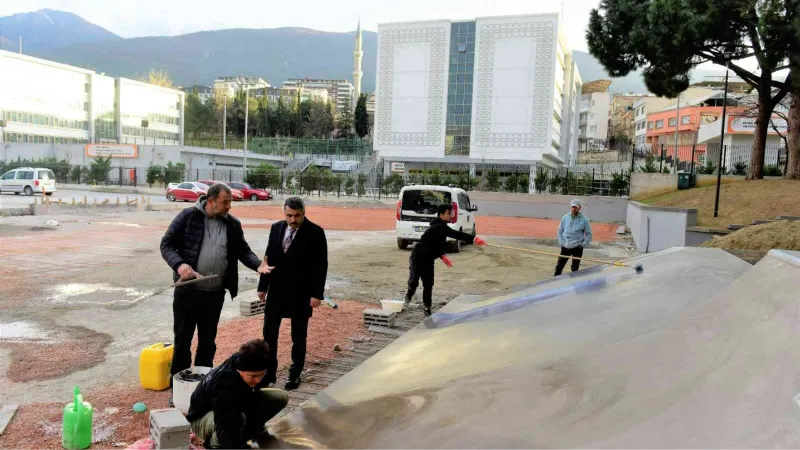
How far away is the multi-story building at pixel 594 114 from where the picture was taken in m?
105

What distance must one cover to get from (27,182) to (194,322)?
34452mm

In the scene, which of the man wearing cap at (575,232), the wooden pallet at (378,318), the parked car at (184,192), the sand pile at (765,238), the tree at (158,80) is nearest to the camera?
the wooden pallet at (378,318)

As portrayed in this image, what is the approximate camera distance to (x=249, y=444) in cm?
321

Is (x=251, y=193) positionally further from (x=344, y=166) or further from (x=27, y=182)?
(x=344, y=166)

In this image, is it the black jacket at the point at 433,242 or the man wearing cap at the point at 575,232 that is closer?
the black jacket at the point at 433,242

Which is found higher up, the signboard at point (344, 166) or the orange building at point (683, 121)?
the orange building at point (683, 121)

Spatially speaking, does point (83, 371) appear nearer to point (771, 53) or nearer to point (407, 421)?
point (407, 421)

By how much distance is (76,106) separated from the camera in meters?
63.6

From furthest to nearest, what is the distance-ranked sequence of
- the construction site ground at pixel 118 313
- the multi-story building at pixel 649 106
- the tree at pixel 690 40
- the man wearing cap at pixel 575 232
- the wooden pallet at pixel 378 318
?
the multi-story building at pixel 649 106 → the tree at pixel 690 40 → the man wearing cap at pixel 575 232 → the wooden pallet at pixel 378 318 → the construction site ground at pixel 118 313

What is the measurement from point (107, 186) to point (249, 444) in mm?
51748

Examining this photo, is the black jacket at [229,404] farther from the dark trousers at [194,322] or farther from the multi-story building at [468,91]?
the multi-story building at [468,91]

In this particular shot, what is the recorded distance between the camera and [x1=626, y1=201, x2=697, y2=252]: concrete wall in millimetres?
14409

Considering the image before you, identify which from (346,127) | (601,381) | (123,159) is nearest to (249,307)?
(601,381)

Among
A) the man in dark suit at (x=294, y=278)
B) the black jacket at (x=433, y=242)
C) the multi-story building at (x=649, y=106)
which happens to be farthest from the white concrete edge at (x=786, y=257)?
the multi-story building at (x=649, y=106)
